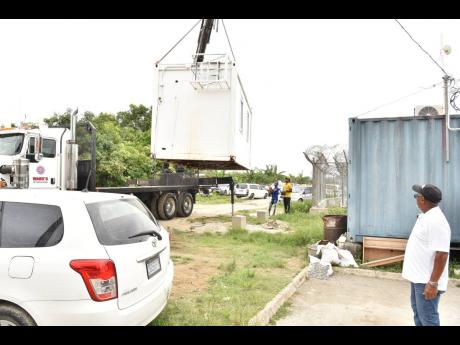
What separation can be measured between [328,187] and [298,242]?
11.5 m

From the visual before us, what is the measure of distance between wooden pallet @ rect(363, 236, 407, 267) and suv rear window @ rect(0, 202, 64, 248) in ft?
19.2

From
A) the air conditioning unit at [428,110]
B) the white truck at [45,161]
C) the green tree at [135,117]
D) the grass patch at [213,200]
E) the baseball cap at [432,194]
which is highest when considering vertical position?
the green tree at [135,117]

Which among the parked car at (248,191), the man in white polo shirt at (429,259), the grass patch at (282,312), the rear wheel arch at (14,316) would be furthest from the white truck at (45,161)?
the parked car at (248,191)

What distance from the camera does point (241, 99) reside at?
1008cm

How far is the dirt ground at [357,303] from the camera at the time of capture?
4.55 metres

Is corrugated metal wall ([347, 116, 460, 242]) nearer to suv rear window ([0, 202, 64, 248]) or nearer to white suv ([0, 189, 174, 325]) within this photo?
white suv ([0, 189, 174, 325])

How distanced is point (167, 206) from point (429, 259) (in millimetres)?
10964

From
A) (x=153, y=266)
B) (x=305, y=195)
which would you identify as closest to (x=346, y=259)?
(x=153, y=266)

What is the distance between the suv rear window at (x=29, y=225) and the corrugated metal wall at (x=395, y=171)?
5902 mm

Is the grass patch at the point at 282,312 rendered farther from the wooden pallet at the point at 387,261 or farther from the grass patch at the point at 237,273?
the wooden pallet at the point at 387,261

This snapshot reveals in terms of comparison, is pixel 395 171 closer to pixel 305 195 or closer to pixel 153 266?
pixel 153 266

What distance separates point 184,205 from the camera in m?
14.9
